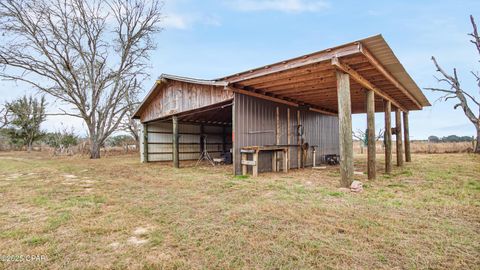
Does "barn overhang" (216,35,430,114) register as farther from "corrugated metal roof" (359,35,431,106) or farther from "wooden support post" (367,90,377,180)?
"wooden support post" (367,90,377,180)

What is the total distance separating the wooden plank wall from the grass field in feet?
14.5

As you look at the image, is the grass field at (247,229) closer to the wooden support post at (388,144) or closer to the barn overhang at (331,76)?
the wooden support post at (388,144)

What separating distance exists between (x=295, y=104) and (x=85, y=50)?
1612 cm

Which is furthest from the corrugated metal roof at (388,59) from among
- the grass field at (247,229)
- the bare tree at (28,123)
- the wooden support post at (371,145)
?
the bare tree at (28,123)

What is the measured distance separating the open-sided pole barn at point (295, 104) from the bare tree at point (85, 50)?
21.0ft

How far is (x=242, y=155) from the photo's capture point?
727 centimetres

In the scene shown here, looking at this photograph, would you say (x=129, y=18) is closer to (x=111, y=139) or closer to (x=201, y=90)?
(x=201, y=90)

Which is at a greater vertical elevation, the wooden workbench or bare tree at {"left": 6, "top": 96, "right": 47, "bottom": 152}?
bare tree at {"left": 6, "top": 96, "right": 47, "bottom": 152}

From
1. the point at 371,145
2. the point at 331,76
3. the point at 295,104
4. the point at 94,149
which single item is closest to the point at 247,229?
the point at 371,145

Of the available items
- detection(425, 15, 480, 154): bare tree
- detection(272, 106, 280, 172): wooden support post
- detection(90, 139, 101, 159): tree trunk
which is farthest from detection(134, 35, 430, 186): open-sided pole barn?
detection(425, 15, 480, 154): bare tree

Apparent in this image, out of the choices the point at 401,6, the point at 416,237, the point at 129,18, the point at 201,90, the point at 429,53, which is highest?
the point at 129,18

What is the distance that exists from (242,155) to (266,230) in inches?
190

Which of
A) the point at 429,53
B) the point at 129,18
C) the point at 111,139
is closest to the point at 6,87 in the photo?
the point at 129,18

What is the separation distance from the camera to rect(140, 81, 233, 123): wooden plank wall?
26.0ft
